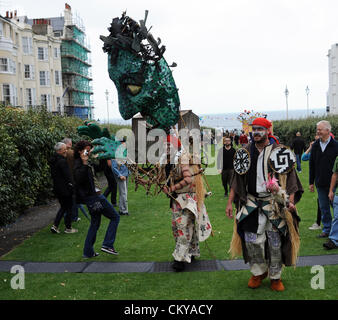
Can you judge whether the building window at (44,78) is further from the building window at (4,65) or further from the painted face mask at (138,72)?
the painted face mask at (138,72)

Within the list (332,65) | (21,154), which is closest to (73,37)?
(332,65)

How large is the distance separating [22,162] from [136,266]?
17.4 ft

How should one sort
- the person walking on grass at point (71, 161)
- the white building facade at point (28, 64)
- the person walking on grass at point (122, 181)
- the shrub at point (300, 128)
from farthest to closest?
the shrub at point (300, 128) → the white building facade at point (28, 64) → the person walking on grass at point (122, 181) → the person walking on grass at point (71, 161)

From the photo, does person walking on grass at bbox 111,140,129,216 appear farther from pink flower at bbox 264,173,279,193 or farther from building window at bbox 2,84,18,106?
building window at bbox 2,84,18,106

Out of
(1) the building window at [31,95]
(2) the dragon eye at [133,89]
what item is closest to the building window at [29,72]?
(1) the building window at [31,95]

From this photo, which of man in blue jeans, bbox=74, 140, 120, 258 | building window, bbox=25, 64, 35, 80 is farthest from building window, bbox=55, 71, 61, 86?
man in blue jeans, bbox=74, 140, 120, 258

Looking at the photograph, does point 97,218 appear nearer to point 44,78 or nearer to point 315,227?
point 315,227

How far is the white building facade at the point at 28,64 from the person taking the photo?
103 ft

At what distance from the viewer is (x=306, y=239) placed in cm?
697

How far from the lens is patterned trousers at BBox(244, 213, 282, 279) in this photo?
474cm

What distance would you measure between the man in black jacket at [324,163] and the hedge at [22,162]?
6288 mm

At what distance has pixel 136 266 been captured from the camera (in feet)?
19.9

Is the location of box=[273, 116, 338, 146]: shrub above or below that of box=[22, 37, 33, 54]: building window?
below

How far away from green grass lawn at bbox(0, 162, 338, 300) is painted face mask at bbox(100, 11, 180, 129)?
88.8 inches
